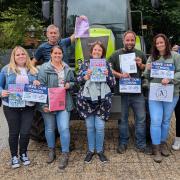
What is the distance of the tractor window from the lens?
7426 mm

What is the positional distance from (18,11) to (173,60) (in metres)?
11.8

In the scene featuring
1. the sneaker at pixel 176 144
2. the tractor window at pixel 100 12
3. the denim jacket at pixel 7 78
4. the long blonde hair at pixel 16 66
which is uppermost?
the tractor window at pixel 100 12

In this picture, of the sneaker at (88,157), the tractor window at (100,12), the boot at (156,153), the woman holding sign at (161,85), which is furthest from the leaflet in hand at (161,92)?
the tractor window at (100,12)

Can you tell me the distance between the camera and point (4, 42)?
55.4 ft

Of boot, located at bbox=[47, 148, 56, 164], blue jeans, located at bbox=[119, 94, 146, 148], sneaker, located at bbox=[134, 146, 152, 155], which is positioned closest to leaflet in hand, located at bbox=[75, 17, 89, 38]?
blue jeans, located at bbox=[119, 94, 146, 148]

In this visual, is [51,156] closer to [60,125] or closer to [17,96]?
[60,125]

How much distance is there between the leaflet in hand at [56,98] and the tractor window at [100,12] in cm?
194

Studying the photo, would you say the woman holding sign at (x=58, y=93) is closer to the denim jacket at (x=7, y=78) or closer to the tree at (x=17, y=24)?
the denim jacket at (x=7, y=78)

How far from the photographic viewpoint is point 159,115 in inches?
242

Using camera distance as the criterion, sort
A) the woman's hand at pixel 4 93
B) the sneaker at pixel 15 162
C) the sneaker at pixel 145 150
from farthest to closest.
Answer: the sneaker at pixel 145 150 < the sneaker at pixel 15 162 < the woman's hand at pixel 4 93

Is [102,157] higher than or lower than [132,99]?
lower

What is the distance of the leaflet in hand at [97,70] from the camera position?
588 centimetres

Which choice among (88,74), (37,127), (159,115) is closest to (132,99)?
(159,115)

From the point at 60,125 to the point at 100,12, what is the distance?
2.49 m
